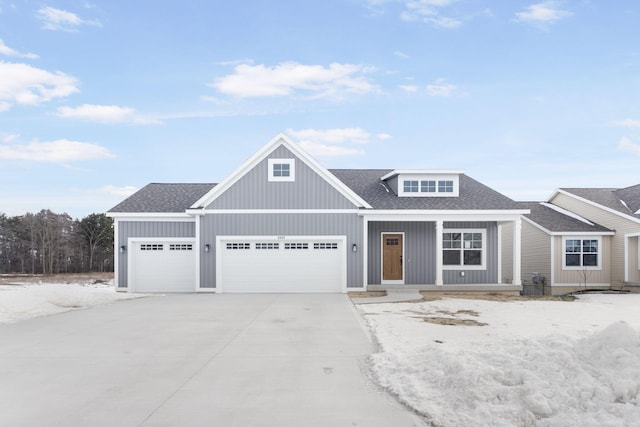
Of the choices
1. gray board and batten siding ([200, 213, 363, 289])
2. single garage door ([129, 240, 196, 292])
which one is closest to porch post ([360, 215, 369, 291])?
gray board and batten siding ([200, 213, 363, 289])

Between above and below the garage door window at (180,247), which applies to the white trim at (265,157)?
above

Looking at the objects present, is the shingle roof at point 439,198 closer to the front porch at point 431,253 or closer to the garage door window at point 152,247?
the front porch at point 431,253

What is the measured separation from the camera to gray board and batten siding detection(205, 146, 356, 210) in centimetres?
1945

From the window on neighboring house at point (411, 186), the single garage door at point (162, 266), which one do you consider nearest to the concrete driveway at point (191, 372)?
the single garage door at point (162, 266)

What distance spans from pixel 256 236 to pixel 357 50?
26.2 ft

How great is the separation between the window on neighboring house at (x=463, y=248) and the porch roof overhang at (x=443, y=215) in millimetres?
1325

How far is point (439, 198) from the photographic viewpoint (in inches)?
820

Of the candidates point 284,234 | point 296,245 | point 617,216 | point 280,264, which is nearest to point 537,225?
point 617,216

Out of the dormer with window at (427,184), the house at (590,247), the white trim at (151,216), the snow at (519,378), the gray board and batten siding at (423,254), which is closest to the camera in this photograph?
the snow at (519,378)

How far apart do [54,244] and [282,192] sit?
32714mm

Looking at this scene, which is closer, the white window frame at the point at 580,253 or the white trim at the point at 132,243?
the white trim at the point at 132,243

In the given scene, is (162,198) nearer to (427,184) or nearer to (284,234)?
(284,234)

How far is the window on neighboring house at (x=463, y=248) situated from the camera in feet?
68.3

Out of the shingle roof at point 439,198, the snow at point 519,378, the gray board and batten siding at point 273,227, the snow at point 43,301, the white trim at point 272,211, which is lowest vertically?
the snow at point 43,301
